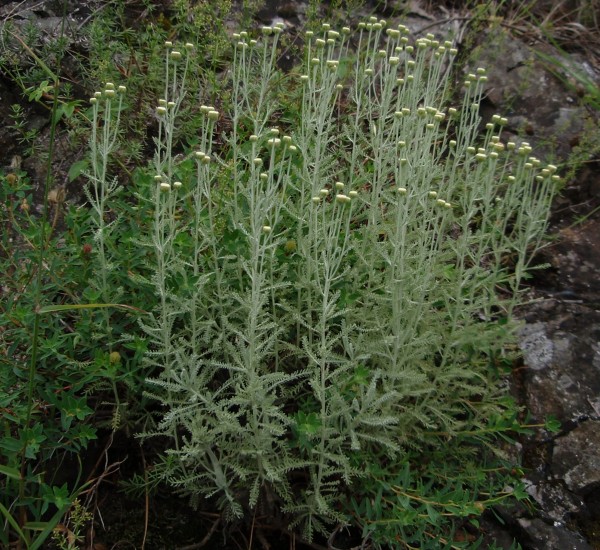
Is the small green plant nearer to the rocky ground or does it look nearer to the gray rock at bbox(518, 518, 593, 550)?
the rocky ground

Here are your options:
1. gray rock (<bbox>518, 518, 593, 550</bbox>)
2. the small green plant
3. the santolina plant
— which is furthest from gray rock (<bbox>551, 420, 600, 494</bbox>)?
the small green plant

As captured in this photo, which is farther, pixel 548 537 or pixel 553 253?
pixel 553 253

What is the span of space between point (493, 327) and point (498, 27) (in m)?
3.31

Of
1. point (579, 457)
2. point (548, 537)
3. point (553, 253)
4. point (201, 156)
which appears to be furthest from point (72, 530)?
point (553, 253)

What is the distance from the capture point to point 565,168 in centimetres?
414

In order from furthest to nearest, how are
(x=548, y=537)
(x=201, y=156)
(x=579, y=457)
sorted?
(x=579, y=457), (x=548, y=537), (x=201, y=156)

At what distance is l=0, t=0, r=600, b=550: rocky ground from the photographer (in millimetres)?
2711

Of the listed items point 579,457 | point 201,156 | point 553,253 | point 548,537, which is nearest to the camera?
point 201,156

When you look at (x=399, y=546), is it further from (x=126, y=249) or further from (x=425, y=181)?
(x=126, y=249)

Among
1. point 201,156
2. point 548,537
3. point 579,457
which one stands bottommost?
point 548,537

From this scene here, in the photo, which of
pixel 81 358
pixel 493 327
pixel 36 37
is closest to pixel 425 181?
pixel 493 327

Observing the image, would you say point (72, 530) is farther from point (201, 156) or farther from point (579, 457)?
point (579, 457)

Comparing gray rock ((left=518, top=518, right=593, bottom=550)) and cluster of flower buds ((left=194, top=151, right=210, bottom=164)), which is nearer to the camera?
cluster of flower buds ((left=194, top=151, right=210, bottom=164))

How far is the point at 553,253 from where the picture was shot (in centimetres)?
367
